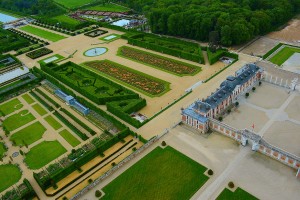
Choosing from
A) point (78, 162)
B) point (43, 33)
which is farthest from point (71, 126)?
point (43, 33)

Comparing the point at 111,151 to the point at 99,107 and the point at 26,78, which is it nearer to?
the point at 99,107

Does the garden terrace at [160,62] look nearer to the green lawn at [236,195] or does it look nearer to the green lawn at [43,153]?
the green lawn at [43,153]

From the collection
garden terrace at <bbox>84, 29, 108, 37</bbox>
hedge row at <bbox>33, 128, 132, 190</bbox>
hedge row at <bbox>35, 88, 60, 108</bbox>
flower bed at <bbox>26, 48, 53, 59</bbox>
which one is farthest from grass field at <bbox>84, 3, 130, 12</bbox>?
hedge row at <bbox>33, 128, 132, 190</bbox>

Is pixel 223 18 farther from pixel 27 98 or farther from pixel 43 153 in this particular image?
pixel 43 153

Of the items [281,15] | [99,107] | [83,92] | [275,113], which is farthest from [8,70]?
[281,15]

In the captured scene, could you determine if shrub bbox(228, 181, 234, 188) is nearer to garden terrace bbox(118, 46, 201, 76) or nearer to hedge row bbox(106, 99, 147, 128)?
hedge row bbox(106, 99, 147, 128)
